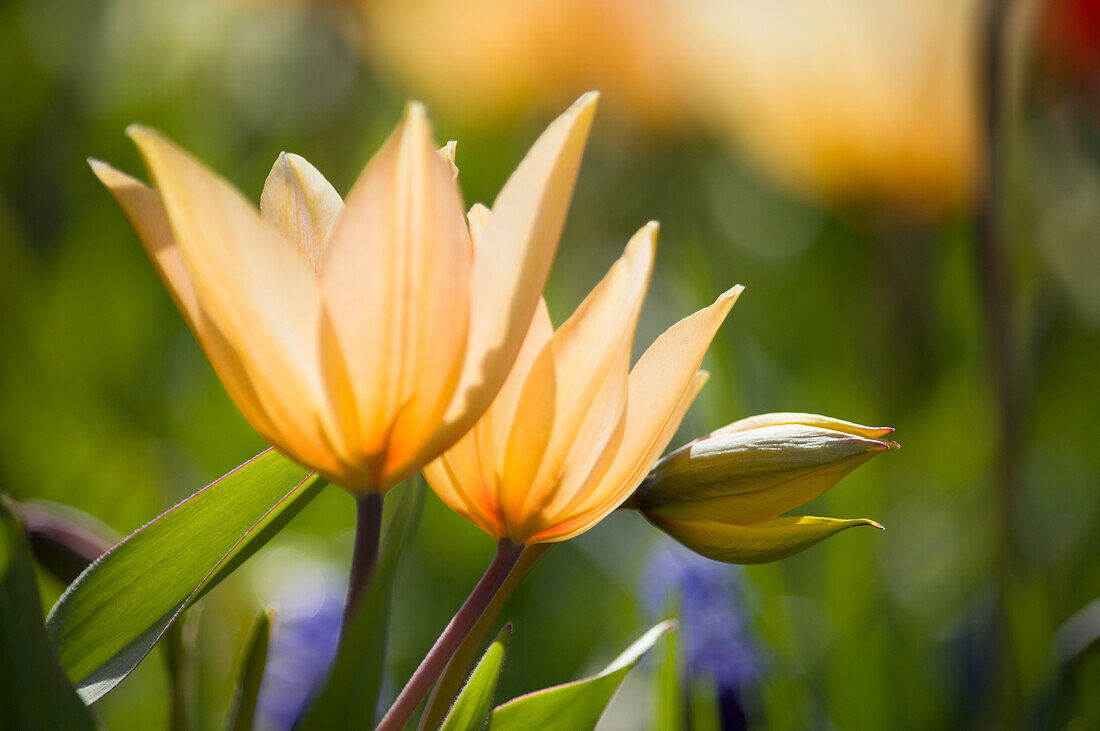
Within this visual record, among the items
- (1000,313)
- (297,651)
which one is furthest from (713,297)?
(297,651)

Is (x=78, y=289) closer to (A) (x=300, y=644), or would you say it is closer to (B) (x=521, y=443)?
(A) (x=300, y=644)

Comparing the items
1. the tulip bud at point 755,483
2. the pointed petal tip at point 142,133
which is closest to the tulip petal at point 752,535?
the tulip bud at point 755,483

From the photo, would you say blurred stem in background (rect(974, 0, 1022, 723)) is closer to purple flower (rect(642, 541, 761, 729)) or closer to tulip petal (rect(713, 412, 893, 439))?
purple flower (rect(642, 541, 761, 729))

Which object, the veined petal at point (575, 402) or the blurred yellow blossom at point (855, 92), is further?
the blurred yellow blossom at point (855, 92)

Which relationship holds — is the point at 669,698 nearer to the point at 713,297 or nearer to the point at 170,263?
the point at 170,263

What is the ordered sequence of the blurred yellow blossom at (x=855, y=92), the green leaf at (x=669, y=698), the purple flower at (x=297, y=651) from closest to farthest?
the green leaf at (x=669, y=698) → the purple flower at (x=297, y=651) → the blurred yellow blossom at (x=855, y=92)

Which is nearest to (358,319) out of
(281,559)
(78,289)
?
(281,559)

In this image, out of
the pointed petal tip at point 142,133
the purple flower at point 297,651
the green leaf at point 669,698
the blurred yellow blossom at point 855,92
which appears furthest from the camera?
the blurred yellow blossom at point 855,92

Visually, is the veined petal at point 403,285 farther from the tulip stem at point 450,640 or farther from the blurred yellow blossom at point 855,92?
the blurred yellow blossom at point 855,92
